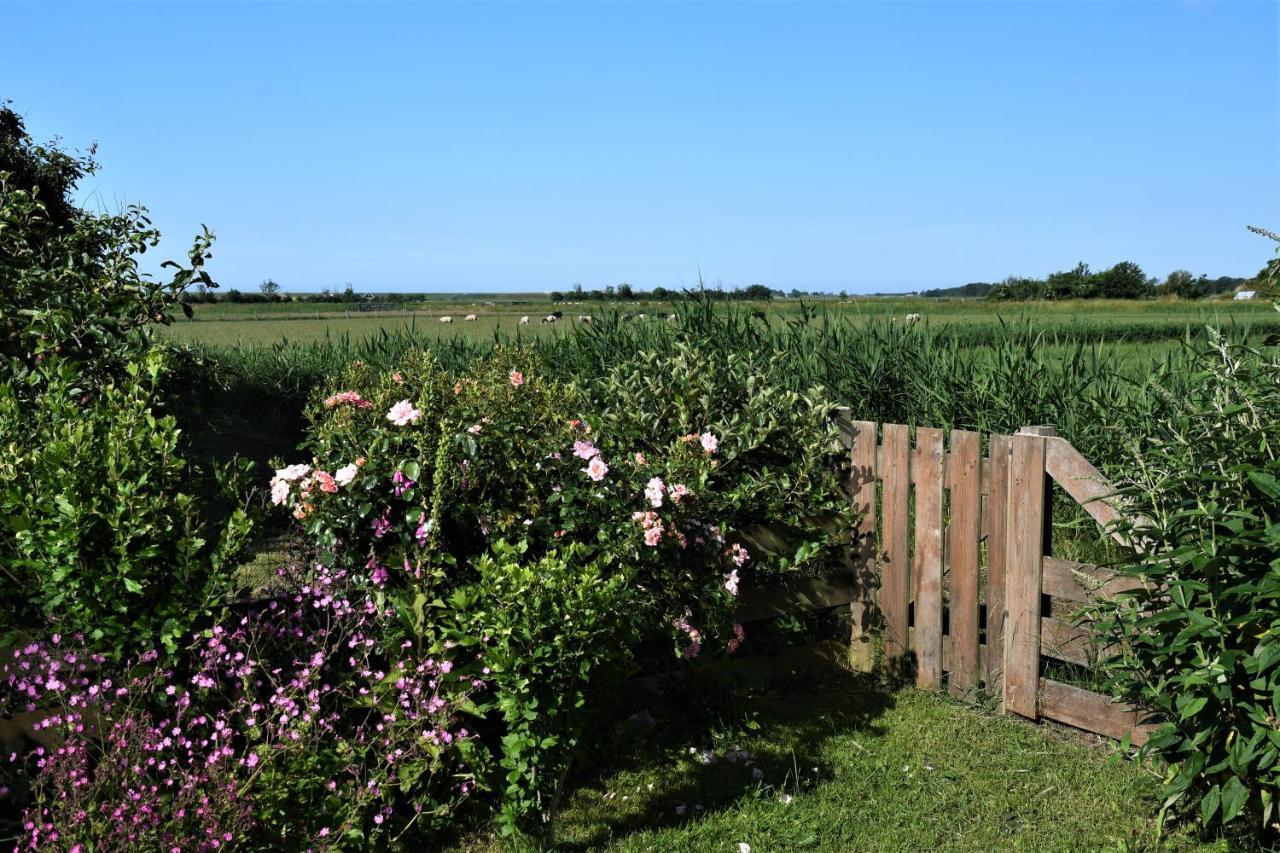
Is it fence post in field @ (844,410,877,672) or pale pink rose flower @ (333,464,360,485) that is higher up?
pale pink rose flower @ (333,464,360,485)

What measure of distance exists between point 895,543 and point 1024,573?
68 centimetres

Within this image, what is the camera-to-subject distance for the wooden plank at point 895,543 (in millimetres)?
4996

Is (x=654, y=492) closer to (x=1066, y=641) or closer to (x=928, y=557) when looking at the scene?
(x=928, y=557)

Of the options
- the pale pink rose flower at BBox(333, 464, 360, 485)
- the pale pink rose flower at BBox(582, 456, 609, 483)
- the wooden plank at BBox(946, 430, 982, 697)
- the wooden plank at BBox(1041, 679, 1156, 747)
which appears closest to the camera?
the pale pink rose flower at BBox(333, 464, 360, 485)

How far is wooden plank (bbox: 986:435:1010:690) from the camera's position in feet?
Answer: 15.2

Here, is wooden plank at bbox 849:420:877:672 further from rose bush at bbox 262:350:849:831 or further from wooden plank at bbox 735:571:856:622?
rose bush at bbox 262:350:849:831

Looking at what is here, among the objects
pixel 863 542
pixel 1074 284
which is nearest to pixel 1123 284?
pixel 1074 284

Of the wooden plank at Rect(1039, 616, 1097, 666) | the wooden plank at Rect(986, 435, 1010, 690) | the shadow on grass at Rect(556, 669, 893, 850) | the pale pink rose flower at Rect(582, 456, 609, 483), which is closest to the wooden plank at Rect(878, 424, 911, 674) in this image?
the shadow on grass at Rect(556, 669, 893, 850)

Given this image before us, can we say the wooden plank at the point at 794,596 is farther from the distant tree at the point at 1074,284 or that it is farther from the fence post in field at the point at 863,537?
the distant tree at the point at 1074,284

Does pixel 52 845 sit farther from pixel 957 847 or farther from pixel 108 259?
pixel 108 259

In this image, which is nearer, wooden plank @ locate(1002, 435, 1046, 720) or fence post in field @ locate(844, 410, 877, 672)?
wooden plank @ locate(1002, 435, 1046, 720)

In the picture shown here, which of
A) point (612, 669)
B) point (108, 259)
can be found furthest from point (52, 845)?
point (108, 259)

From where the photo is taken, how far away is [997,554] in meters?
4.71

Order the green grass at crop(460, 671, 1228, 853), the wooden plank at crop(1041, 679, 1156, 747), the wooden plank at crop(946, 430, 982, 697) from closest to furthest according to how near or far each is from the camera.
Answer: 1. the green grass at crop(460, 671, 1228, 853)
2. the wooden plank at crop(1041, 679, 1156, 747)
3. the wooden plank at crop(946, 430, 982, 697)
